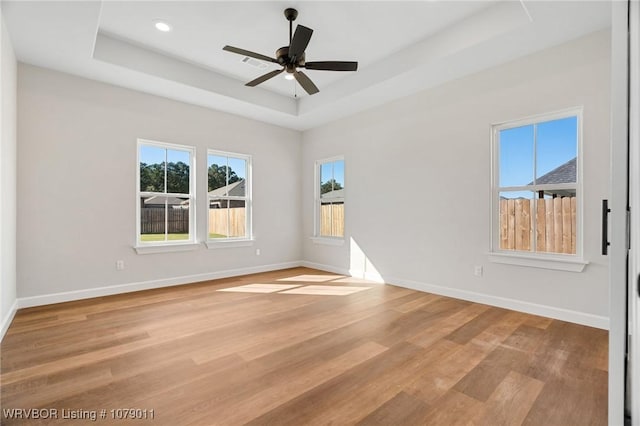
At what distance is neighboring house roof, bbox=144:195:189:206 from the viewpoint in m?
4.72

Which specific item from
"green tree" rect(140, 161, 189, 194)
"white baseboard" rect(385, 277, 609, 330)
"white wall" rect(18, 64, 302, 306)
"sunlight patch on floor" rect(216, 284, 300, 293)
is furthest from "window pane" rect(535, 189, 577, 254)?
"green tree" rect(140, 161, 189, 194)

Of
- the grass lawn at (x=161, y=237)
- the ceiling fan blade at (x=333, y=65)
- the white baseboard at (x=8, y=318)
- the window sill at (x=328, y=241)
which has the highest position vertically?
the ceiling fan blade at (x=333, y=65)

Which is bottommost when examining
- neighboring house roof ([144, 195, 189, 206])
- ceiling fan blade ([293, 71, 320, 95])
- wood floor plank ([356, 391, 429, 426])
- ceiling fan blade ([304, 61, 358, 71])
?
wood floor plank ([356, 391, 429, 426])

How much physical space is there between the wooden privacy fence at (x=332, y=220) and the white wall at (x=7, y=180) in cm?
446

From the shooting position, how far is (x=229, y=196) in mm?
5633

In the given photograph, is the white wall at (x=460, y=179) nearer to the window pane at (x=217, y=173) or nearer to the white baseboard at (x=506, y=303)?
the white baseboard at (x=506, y=303)

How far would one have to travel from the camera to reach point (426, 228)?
14.6 feet

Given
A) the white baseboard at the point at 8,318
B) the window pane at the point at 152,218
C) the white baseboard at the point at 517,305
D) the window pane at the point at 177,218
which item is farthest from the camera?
the window pane at the point at 177,218

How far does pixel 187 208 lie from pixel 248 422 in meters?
4.04

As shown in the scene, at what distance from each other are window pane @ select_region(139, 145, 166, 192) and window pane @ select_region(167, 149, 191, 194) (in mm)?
104

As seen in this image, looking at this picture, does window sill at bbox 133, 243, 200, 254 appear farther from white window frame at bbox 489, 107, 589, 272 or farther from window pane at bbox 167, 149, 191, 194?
white window frame at bbox 489, 107, 589, 272

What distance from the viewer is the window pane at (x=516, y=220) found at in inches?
143

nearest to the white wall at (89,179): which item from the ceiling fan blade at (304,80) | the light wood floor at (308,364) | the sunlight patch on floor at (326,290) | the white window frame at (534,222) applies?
the light wood floor at (308,364)

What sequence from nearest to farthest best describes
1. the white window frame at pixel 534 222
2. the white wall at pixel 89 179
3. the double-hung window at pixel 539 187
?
1. the white window frame at pixel 534 222
2. the double-hung window at pixel 539 187
3. the white wall at pixel 89 179
